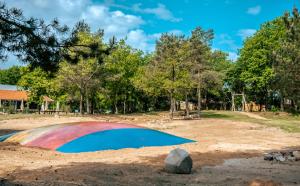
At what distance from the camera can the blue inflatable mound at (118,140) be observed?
1638 cm

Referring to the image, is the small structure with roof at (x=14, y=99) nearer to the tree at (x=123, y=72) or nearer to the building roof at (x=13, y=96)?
the building roof at (x=13, y=96)

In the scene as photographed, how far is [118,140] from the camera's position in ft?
57.5

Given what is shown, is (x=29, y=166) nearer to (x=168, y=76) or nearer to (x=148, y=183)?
(x=148, y=183)

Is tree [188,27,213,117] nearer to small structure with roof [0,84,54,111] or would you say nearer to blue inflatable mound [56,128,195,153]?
blue inflatable mound [56,128,195,153]

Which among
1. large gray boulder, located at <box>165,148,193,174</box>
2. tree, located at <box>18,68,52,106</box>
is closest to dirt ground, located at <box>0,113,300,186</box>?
large gray boulder, located at <box>165,148,193,174</box>

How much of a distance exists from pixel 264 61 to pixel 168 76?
22839 millimetres

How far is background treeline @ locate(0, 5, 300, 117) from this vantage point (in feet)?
26.0

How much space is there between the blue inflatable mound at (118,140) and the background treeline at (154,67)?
418 cm

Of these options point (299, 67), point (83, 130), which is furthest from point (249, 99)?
point (83, 130)

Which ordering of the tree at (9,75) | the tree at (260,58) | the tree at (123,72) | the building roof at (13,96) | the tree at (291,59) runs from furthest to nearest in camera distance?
1. the tree at (9,75)
2. the building roof at (13,96)
3. the tree at (260,58)
4. the tree at (123,72)
5. the tree at (291,59)

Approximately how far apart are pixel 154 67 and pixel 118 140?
94.1 feet

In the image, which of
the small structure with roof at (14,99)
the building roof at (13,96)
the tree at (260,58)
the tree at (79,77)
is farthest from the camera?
the small structure with roof at (14,99)

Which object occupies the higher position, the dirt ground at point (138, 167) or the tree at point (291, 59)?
the tree at point (291, 59)

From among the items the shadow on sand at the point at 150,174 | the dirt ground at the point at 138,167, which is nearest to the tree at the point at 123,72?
the dirt ground at the point at 138,167
